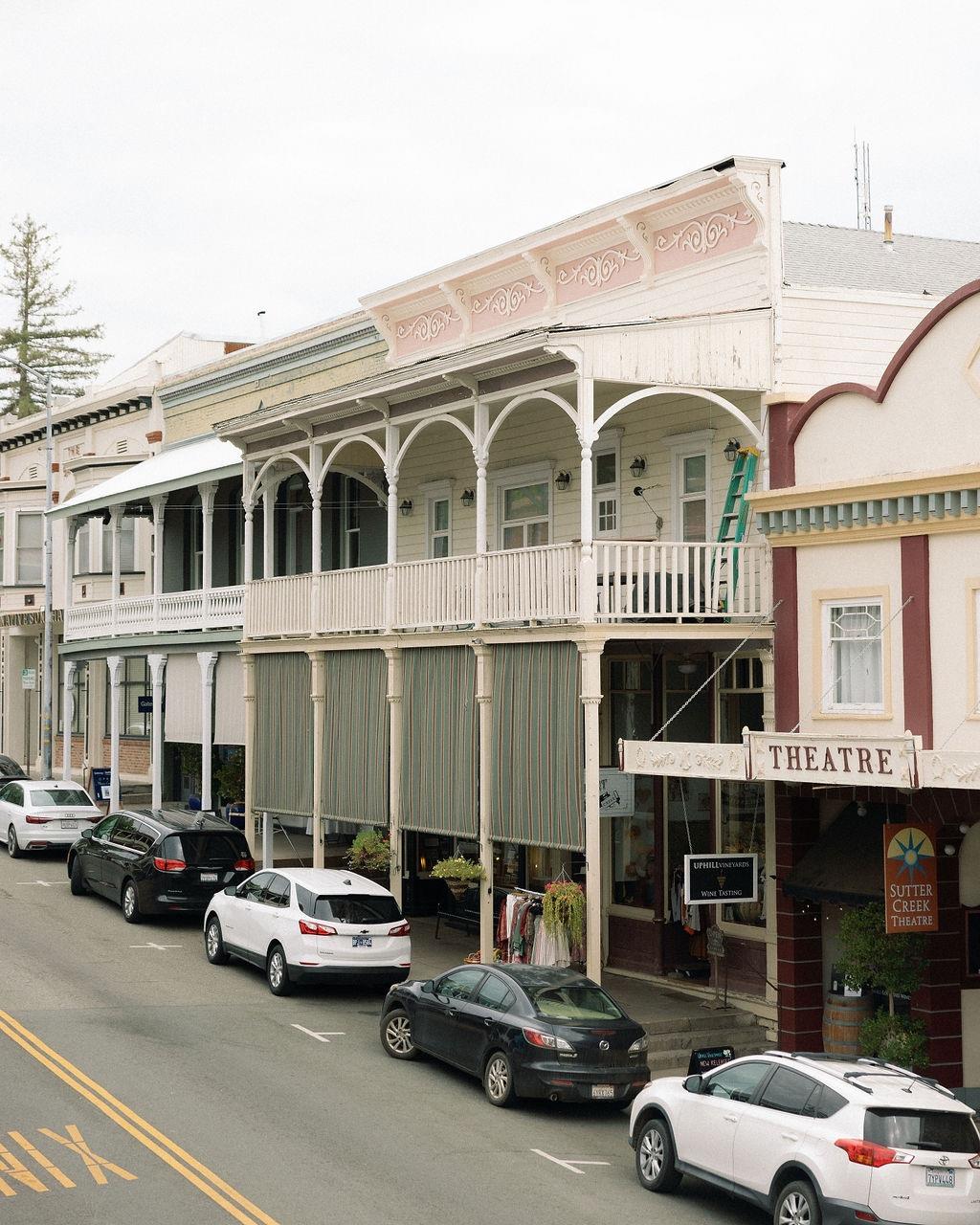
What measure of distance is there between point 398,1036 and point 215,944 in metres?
5.41

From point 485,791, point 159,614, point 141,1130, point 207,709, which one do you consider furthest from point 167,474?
point 141,1130

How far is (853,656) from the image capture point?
19.4m

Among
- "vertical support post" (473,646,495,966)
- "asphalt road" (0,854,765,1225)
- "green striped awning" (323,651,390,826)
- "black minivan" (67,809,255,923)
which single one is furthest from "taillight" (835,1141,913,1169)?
"black minivan" (67,809,255,923)

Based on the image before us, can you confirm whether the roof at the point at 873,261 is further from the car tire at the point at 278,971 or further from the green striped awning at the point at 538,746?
the car tire at the point at 278,971

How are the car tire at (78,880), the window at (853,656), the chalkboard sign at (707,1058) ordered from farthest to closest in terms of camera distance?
1. the car tire at (78,880)
2. the window at (853,656)
3. the chalkboard sign at (707,1058)

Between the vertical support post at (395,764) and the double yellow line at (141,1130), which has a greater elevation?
the vertical support post at (395,764)

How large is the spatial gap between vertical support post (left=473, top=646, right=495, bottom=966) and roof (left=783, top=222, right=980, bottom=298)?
21.2ft

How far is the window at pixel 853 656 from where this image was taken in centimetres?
1897

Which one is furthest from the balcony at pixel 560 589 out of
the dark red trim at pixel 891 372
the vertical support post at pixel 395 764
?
the dark red trim at pixel 891 372

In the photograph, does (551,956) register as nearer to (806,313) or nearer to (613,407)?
(613,407)

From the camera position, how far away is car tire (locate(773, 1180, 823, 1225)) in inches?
472

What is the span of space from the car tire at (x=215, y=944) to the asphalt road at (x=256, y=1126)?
3.70ft

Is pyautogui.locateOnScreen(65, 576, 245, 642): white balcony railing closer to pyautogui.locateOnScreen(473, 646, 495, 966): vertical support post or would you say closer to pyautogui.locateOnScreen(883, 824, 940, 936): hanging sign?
pyautogui.locateOnScreen(473, 646, 495, 966): vertical support post

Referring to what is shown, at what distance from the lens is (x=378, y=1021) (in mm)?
19859
